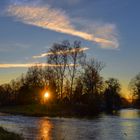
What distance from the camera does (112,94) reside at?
6860 inches

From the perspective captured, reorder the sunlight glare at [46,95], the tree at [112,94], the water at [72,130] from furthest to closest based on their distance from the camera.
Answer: the tree at [112,94] < the sunlight glare at [46,95] < the water at [72,130]

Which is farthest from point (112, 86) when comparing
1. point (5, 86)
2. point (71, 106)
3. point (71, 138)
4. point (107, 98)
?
point (71, 138)

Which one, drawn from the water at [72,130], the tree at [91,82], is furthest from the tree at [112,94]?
the water at [72,130]

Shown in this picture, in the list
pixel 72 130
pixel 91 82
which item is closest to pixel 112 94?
pixel 91 82

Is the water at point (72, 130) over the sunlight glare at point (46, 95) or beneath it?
beneath

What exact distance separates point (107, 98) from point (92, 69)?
1925 inches

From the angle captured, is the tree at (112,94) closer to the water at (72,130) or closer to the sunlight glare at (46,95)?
the sunlight glare at (46,95)

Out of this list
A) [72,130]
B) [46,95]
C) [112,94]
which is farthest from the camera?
[112,94]

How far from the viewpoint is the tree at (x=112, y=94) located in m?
171

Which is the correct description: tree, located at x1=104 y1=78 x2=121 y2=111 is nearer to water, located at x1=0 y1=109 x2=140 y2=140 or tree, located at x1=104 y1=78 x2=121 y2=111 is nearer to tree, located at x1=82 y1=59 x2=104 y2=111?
tree, located at x1=82 y1=59 x2=104 y2=111

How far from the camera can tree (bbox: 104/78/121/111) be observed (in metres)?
171

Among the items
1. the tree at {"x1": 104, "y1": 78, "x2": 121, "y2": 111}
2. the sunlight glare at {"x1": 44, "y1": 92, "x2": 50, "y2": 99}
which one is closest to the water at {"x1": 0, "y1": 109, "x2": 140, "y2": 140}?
the sunlight glare at {"x1": 44, "y1": 92, "x2": 50, "y2": 99}

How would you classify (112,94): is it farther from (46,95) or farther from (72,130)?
(72,130)

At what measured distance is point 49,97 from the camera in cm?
12300
